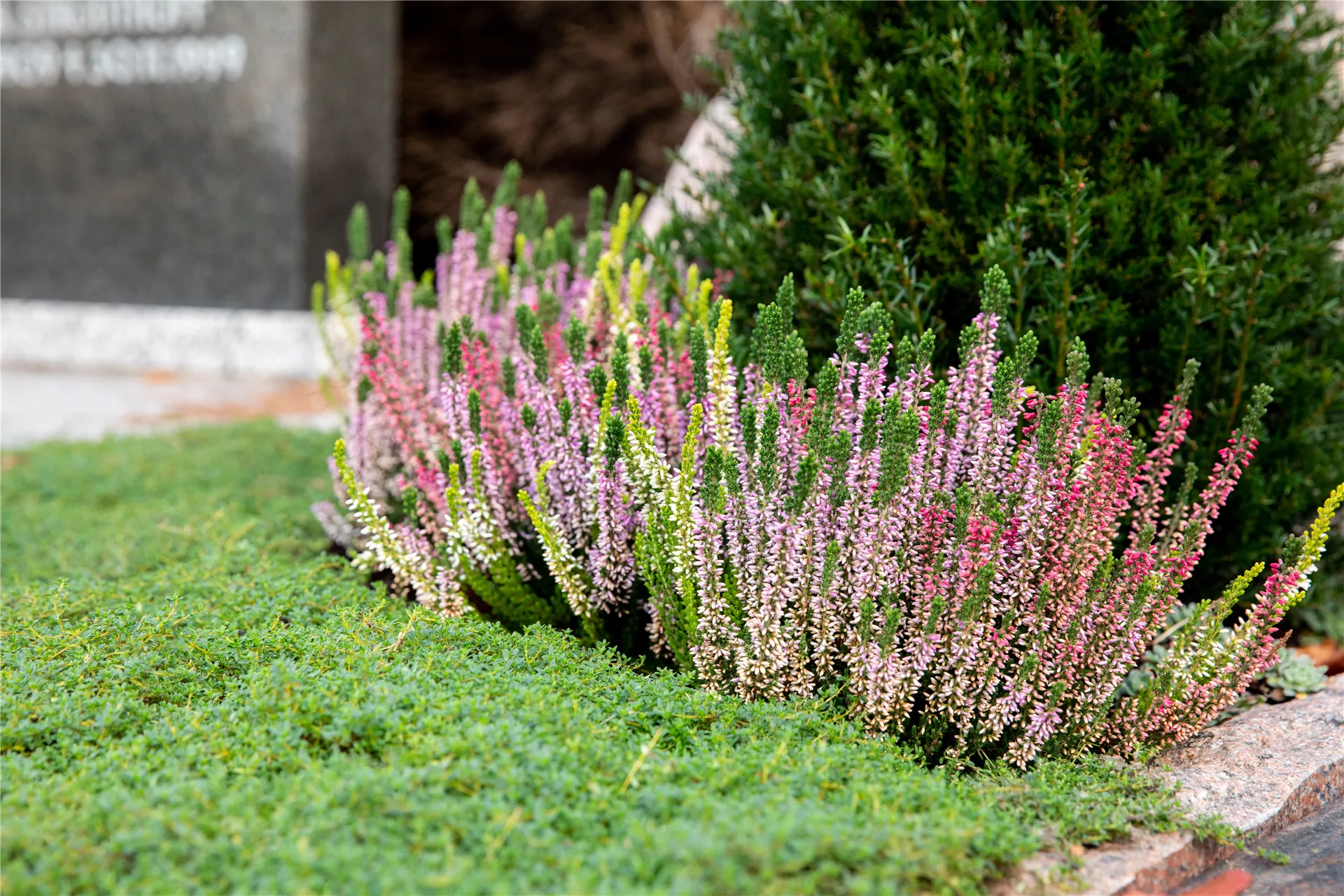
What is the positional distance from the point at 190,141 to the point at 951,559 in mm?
7953

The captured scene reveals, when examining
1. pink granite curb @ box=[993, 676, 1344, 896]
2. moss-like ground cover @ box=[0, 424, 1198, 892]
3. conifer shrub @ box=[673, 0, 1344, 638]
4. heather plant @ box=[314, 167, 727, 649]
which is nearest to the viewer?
moss-like ground cover @ box=[0, 424, 1198, 892]

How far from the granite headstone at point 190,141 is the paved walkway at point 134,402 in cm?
94

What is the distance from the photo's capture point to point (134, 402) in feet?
22.7

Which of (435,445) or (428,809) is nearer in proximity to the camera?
(428,809)

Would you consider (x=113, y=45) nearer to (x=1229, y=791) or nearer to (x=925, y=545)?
(x=925, y=545)

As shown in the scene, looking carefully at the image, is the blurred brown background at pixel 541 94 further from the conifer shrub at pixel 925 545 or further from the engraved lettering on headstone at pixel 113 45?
the conifer shrub at pixel 925 545

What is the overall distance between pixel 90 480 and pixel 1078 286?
3.55 m

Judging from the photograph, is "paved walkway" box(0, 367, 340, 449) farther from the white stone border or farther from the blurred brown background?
the blurred brown background

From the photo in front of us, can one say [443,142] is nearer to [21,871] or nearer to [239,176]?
[239,176]

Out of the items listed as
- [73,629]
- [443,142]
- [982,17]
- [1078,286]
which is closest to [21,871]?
[73,629]

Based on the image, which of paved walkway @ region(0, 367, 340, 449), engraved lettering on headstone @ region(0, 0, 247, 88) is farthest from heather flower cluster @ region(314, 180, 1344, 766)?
engraved lettering on headstone @ region(0, 0, 247, 88)

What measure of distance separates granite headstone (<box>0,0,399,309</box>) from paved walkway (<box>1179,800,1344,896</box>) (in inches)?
296

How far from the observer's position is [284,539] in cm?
328

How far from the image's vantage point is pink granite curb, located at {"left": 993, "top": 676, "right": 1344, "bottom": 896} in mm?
Answer: 1796
